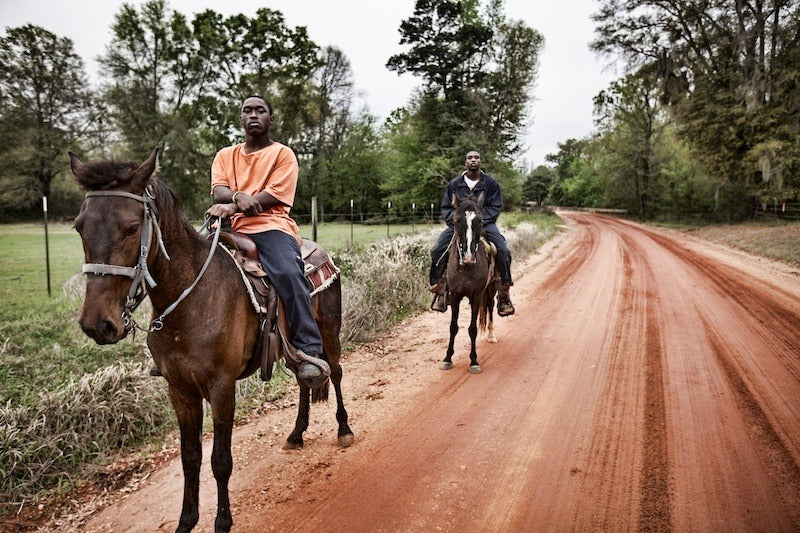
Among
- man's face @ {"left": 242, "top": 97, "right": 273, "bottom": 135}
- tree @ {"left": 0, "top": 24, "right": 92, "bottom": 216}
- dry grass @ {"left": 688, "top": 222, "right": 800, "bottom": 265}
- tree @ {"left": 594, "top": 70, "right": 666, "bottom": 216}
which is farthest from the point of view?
tree @ {"left": 594, "top": 70, "right": 666, "bottom": 216}

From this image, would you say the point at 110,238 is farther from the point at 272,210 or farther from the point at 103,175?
the point at 272,210

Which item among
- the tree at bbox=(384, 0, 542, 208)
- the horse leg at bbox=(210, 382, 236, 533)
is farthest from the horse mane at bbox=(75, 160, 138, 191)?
the tree at bbox=(384, 0, 542, 208)

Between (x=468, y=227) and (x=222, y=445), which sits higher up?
(x=468, y=227)

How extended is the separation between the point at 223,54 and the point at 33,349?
30.9 meters

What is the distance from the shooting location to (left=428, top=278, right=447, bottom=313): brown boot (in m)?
7.26

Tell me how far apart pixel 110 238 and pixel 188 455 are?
1.64 metres

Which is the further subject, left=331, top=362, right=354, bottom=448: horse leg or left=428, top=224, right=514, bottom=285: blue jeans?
left=428, top=224, right=514, bottom=285: blue jeans

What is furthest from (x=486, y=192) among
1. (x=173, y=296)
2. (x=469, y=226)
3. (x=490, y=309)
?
(x=173, y=296)

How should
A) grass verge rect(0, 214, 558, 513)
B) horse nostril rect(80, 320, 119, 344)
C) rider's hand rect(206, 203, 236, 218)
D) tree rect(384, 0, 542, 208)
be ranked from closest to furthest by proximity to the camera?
horse nostril rect(80, 320, 119, 344), rider's hand rect(206, 203, 236, 218), grass verge rect(0, 214, 558, 513), tree rect(384, 0, 542, 208)

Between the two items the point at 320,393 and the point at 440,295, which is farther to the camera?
the point at 440,295

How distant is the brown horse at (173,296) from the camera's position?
7.36 ft

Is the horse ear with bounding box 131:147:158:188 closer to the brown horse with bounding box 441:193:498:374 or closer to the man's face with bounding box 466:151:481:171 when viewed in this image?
the brown horse with bounding box 441:193:498:374

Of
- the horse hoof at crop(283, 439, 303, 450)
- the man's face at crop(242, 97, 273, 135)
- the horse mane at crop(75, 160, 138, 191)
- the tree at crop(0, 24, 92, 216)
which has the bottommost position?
the horse hoof at crop(283, 439, 303, 450)

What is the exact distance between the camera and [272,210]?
352 cm
